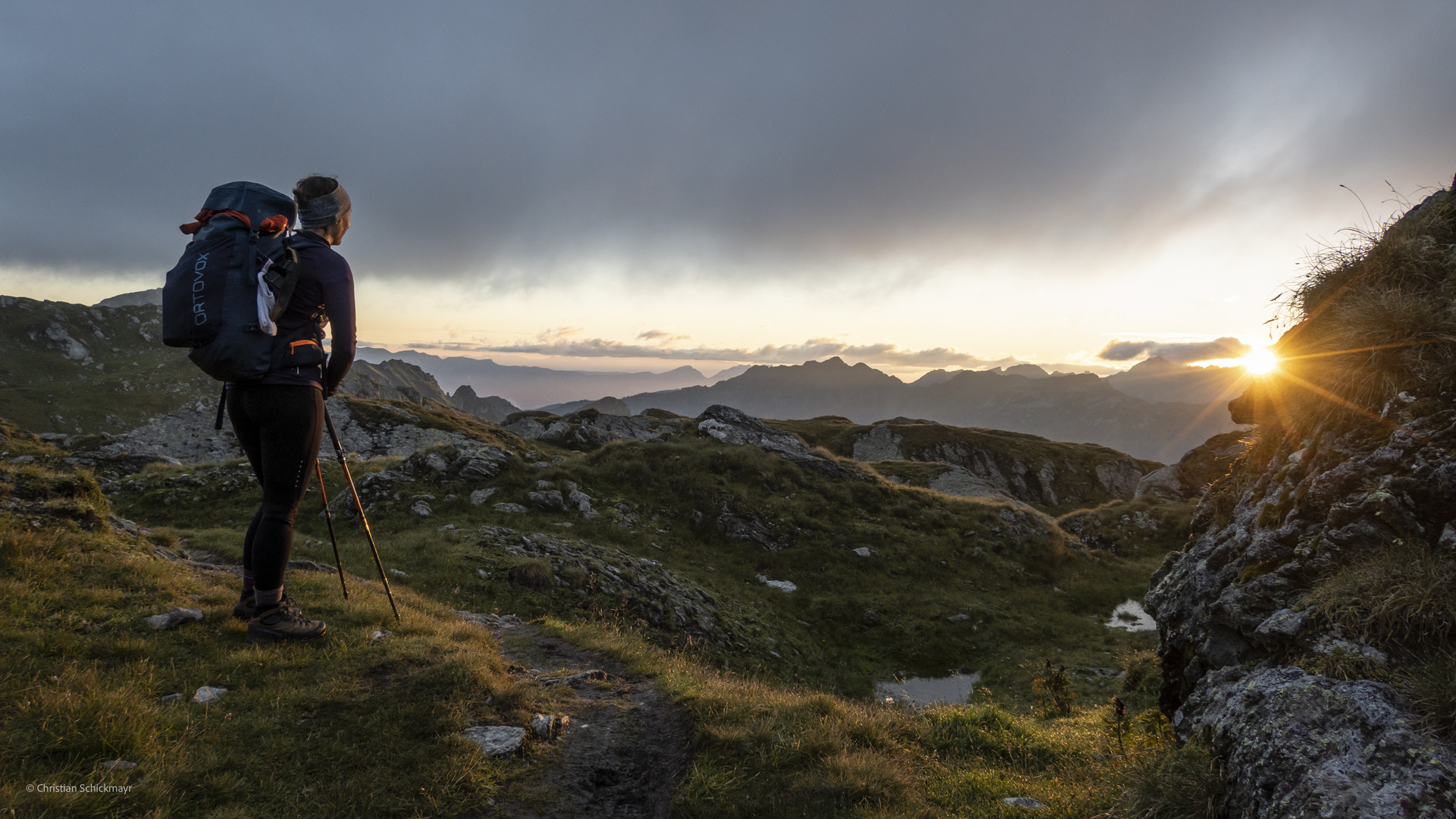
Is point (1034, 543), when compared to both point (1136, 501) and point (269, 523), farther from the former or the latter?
point (269, 523)

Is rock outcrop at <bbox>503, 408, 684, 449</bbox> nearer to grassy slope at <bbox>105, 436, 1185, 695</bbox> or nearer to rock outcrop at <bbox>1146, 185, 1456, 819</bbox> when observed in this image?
grassy slope at <bbox>105, 436, 1185, 695</bbox>

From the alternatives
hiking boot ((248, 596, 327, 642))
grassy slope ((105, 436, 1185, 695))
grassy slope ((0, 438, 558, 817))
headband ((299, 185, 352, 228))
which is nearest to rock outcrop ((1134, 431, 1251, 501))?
grassy slope ((105, 436, 1185, 695))

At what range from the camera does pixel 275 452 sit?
6223 mm

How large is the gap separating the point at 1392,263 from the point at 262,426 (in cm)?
1394

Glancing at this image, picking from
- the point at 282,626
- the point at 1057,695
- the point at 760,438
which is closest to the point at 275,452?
the point at 282,626

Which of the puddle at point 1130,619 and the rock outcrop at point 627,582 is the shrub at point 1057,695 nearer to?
the rock outcrop at point 627,582

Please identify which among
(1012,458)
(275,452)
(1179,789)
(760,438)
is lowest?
(1012,458)

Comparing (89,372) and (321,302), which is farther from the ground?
(89,372)

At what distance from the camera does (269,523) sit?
250 inches

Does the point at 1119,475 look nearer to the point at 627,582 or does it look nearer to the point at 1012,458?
the point at 1012,458

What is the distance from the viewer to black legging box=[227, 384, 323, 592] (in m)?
6.12

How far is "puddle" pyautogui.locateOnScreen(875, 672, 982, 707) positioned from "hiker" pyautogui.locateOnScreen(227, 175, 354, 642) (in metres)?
16.7

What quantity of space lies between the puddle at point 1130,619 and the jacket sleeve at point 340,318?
30305 mm

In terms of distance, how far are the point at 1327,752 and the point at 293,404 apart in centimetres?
1008
